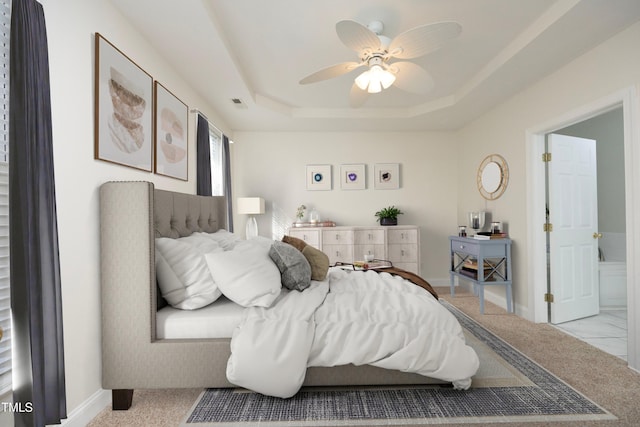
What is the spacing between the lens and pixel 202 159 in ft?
11.3

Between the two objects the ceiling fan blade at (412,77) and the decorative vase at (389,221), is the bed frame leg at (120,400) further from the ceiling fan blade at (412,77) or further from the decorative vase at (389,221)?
the decorative vase at (389,221)

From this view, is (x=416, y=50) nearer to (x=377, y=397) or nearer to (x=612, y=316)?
(x=377, y=397)

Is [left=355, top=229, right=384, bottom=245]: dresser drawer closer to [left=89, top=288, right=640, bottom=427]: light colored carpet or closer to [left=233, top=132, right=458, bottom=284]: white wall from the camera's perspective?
[left=233, top=132, right=458, bottom=284]: white wall

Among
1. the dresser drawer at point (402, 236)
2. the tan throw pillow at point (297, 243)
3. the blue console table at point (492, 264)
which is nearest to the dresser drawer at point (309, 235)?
the dresser drawer at point (402, 236)

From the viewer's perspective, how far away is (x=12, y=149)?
127 centimetres

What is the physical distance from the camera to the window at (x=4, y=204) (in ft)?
4.33

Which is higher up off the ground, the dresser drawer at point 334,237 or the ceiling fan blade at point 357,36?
the ceiling fan blade at point 357,36

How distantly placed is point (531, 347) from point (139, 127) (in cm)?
349

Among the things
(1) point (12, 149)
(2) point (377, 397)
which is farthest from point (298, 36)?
(2) point (377, 397)

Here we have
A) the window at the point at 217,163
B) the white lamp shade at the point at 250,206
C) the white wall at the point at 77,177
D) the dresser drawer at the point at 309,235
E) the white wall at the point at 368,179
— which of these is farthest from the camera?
the white wall at the point at 368,179

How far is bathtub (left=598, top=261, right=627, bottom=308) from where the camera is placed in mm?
3760

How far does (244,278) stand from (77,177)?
1032mm

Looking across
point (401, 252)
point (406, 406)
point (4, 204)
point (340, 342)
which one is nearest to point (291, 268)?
point (340, 342)

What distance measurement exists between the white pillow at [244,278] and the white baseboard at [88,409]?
0.87m
